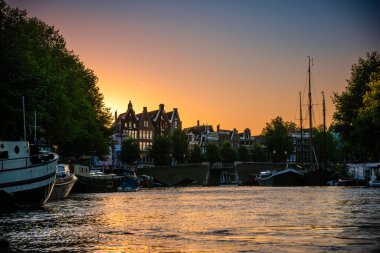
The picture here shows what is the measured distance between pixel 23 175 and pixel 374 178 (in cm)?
4943

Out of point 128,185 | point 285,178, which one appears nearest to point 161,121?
point 285,178

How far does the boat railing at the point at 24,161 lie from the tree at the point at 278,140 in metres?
101

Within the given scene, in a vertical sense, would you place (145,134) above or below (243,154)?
above

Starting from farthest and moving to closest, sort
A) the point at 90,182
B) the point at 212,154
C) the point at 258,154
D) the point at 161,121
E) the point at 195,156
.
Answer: the point at 258,154 < the point at 161,121 < the point at 212,154 < the point at 195,156 < the point at 90,182

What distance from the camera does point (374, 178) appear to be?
68.6 metres

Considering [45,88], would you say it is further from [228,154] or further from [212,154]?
[228,154]

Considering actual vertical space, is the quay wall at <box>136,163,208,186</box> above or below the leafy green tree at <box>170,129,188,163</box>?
below

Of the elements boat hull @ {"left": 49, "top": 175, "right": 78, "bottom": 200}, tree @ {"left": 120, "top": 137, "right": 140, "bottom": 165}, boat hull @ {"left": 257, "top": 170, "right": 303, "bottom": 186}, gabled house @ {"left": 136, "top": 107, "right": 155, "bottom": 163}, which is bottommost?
boat hull @ {"left": 257, "top": 170, "right": 303, "bottom": 186}

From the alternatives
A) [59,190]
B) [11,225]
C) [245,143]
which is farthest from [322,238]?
[245,143]

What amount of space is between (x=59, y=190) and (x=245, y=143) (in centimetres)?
12857

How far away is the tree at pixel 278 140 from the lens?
13075 centimetres

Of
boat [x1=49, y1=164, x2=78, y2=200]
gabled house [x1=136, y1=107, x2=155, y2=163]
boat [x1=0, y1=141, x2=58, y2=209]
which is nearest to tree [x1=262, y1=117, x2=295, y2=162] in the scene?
gabled house [x1=136, y1=107, x2=155, y2=163]

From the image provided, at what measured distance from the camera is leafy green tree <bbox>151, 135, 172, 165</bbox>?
404 feet

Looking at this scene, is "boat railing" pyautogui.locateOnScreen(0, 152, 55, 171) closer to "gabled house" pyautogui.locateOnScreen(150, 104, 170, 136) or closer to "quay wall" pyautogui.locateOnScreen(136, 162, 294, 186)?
"quay wall" pyautogui.locateOnScreen(136, 162, 294, 186)
